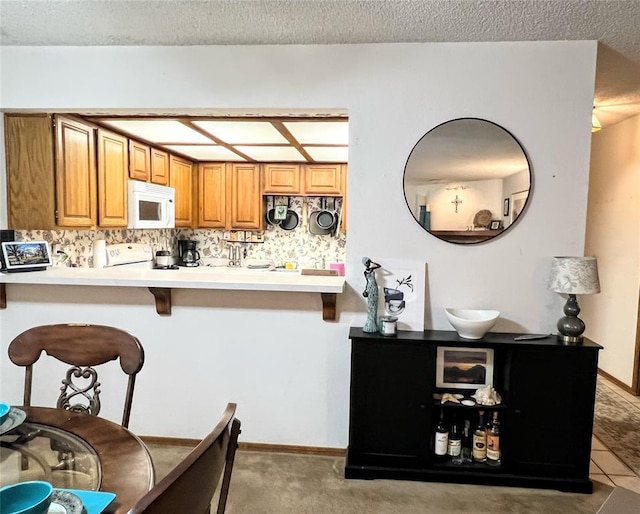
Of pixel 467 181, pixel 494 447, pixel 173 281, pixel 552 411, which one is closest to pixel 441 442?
pixel 494 447

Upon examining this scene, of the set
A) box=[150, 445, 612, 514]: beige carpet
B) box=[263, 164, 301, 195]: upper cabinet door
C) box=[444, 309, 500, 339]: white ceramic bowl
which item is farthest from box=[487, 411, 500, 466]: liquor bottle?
box=[263, 164, 301, 195]: upper cabinet door

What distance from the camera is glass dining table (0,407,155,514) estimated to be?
99cm

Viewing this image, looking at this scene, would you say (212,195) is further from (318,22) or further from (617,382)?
(617,382)

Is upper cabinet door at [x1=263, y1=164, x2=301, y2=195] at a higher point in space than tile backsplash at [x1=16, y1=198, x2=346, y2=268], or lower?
higher

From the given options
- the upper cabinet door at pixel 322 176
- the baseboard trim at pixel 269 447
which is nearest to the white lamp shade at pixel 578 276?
the baseboard trim at pixel 269 447

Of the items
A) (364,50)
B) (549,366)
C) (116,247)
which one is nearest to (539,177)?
(549,366)

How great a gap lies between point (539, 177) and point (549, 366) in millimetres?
995

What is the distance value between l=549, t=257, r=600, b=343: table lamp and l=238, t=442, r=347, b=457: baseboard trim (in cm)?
140

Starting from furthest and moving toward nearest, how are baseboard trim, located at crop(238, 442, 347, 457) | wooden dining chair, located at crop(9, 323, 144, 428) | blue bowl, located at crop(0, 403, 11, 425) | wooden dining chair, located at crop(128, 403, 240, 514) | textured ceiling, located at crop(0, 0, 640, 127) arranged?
baseboard trim, located at crop(238, 442, 347, 457), textured ceiling, located at crop(0, 0, 640, 127), wooden dining chair, located at crop(9, 323, 144, 428), blue bowl, located at crop(0, 403, 11, 425), wooden dining chair, located at crop(128, 403, 240, 514)

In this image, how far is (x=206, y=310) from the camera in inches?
102

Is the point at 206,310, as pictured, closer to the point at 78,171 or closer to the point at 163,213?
the point at 78,171

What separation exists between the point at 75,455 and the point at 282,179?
Answer: 3793 mm

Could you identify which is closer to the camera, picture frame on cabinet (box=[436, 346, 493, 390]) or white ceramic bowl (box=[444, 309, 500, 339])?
white ceramic bowl (box=[444, 309, 500, 339])

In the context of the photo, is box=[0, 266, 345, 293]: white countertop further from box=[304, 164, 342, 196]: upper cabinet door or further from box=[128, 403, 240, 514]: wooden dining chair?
box=[304, 164, 342, 196]: upper cabinet door
